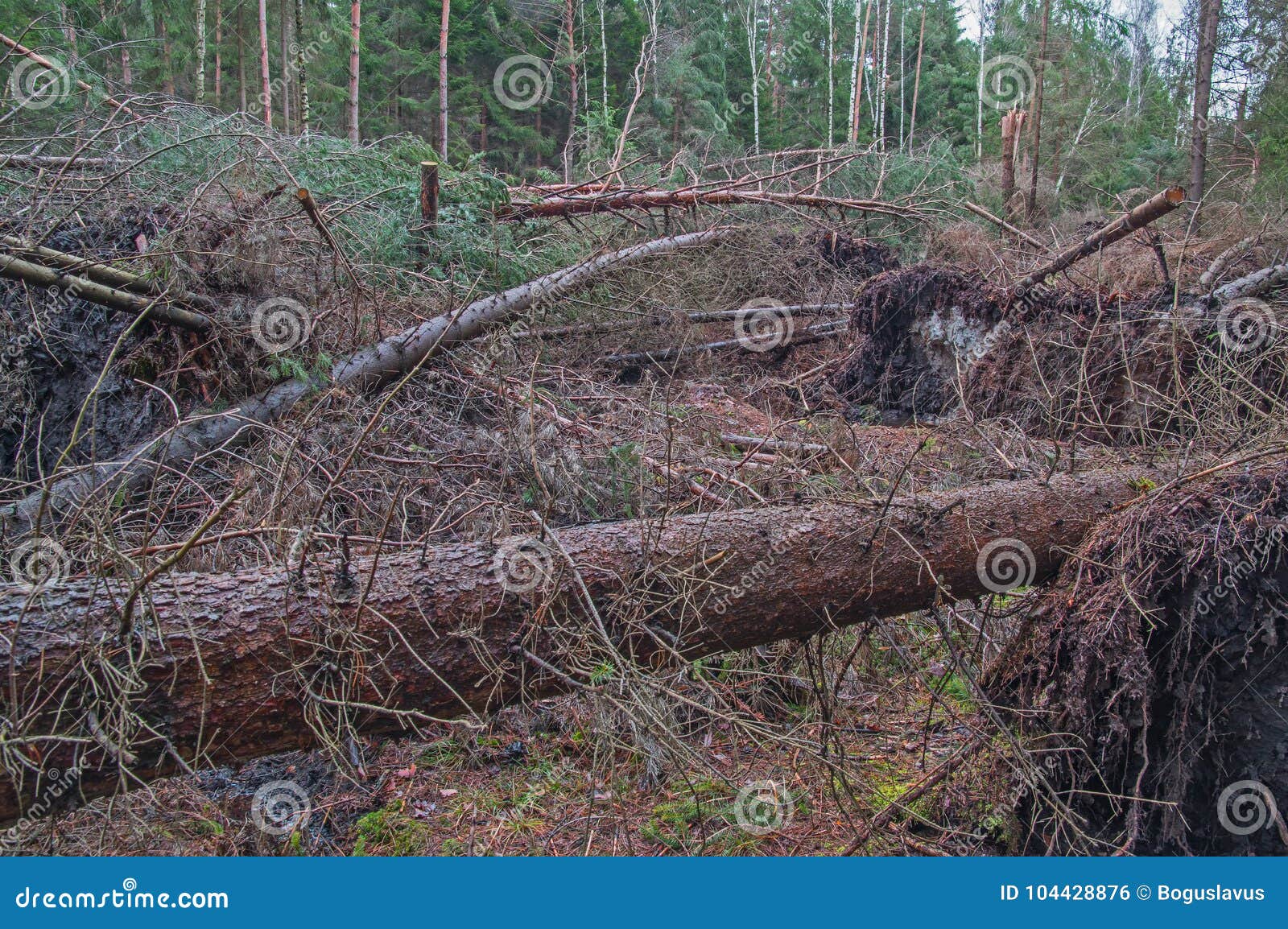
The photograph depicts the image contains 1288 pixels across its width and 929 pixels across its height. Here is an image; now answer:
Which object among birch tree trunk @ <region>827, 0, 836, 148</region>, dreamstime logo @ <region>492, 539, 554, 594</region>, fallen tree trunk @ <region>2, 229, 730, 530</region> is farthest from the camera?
birch tree trunk @ <region>827, 0, 836, 148</region>

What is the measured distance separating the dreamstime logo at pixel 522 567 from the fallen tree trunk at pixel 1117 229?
4.11 meters

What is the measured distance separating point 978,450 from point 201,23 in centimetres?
1486

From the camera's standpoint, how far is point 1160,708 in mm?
2379

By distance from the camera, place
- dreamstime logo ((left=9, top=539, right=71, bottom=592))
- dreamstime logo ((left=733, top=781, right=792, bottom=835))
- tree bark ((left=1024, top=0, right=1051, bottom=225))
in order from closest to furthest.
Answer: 1. dreamstime logo ((left=9, top=539, right=71, bottom=592))
2. dreamstime logo ((left=733, top=781, right=792, bottom=835))
3. tree bark ((left=1024, top=0, right=1051, bottom=225))

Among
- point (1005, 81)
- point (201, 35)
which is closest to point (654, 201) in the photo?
point (201, 35)

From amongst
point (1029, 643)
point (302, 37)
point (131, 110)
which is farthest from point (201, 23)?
point (1029, 643)

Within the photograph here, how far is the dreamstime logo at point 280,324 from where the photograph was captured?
438cm

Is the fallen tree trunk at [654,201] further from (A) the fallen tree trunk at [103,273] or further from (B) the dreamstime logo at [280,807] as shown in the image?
(B) the dreamstime logo at [280,807]

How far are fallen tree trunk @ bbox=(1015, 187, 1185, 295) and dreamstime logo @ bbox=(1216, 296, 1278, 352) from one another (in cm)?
78

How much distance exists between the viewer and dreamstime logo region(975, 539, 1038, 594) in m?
2.84
